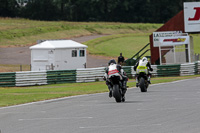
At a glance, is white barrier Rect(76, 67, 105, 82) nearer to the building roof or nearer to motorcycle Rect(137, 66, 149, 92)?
the building roof

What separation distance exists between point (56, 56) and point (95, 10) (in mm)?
77619

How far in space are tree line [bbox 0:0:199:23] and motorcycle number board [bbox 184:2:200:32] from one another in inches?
2802

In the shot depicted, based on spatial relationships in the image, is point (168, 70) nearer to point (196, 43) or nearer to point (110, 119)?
point (110, 119)

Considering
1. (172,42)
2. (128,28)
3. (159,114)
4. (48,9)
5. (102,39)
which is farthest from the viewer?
(48,9)

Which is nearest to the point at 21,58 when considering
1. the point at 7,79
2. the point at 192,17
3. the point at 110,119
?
the point at 192,17

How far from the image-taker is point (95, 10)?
386ft

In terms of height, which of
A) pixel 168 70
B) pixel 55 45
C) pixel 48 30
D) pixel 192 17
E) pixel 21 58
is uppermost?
pixel 48 30

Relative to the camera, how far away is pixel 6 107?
17719 mm

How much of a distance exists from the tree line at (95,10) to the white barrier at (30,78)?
77824 mm

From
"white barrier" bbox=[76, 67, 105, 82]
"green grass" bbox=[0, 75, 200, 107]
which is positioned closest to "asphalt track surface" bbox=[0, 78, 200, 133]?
"green grass" bbox=[0, 75, 200, 107]

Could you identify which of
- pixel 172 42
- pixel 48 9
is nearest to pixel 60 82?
pixel 172 42

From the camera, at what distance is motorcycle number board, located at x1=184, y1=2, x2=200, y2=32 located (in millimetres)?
42781

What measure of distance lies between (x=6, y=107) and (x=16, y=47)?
4871cm

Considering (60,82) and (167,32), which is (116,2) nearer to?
(167,32)
